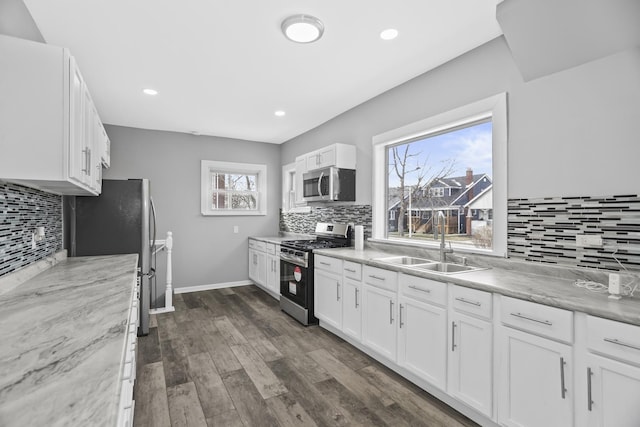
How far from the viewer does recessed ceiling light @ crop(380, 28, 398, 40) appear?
90.7 inches

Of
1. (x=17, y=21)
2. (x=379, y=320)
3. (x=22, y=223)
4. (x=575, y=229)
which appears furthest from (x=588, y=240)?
(x=17, y=21)

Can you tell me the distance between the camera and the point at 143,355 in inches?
116

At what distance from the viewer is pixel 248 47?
2.55 m

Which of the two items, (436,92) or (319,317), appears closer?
(436,92)

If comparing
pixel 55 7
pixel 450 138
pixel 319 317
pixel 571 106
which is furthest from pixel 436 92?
pixel 55 7

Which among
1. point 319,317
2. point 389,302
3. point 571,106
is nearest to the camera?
point 571,106

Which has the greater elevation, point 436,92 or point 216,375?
point 436,92

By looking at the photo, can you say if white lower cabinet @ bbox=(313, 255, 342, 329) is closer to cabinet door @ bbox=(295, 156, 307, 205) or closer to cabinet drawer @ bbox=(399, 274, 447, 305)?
cabinet drawer @ bbox=(399, 274, 447, 305)

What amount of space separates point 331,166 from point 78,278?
262cm

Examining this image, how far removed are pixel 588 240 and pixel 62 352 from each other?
252cm

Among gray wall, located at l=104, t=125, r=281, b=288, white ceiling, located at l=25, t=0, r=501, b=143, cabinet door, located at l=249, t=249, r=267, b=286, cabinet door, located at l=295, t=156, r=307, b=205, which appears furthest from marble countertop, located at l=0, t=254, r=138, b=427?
gray wall, located at l=104, t=125, r=281, b=288

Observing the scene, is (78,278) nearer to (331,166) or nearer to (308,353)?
(308,353)

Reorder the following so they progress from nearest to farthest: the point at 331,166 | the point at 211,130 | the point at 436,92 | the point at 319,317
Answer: the point at 436,92, the point at 319,317, the point at 331,166, the point at 211,130

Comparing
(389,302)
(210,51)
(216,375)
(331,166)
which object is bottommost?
(216,375)
